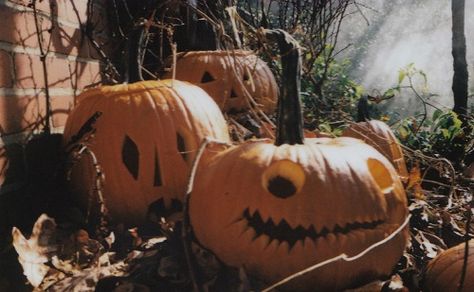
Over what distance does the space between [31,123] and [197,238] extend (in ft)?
3.00

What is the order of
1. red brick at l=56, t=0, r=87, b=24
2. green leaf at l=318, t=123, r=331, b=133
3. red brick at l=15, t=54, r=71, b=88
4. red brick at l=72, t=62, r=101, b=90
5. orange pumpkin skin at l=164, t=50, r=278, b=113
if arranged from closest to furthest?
red brick at l=15, t=54, r=71, b=88 < red brick at l=56, t=0, r=87, b=24 < red brick at l=72, t=62, r=101, b=90 < orange pumpkin skin at l=164, t=50, r=278, b=113 < green leaf at l=318, t=123, r=331, b=133

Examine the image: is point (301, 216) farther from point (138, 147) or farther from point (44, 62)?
point (44, 62)

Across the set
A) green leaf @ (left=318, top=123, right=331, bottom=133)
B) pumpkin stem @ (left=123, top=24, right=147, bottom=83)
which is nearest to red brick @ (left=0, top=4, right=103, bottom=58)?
pumpkin stem @ (left=123, top=24, right=147, bottom=83)

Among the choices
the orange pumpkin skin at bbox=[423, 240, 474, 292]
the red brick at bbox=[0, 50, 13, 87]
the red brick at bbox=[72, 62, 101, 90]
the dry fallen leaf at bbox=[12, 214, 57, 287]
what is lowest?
the orange pumpkin skin at bbox=[423, 240, 474, 292]

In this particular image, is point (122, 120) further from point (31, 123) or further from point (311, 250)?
point (311, 250)

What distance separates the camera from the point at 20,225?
2.05 meters

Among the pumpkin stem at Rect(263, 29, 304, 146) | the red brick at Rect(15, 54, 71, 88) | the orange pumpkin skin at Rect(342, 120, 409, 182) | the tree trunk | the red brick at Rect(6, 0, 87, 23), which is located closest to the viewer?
the pumpkin stem at Rect(263, 29, 304, 146)

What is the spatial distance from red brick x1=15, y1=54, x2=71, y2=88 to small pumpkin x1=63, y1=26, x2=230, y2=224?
23 centimetres

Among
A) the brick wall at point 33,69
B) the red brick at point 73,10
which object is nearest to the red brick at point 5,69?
the brick wall at point 33,69

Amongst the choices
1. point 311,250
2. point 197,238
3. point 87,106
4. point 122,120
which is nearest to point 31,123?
point 87,106

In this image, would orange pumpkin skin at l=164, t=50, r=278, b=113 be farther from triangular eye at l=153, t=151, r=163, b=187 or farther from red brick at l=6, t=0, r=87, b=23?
triangular eye at l=153, t=151, r=163, b=187

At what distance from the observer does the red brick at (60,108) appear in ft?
8.09

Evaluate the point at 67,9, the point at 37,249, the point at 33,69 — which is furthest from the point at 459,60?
the point at 37,249

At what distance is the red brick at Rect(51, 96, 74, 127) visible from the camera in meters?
2.46
